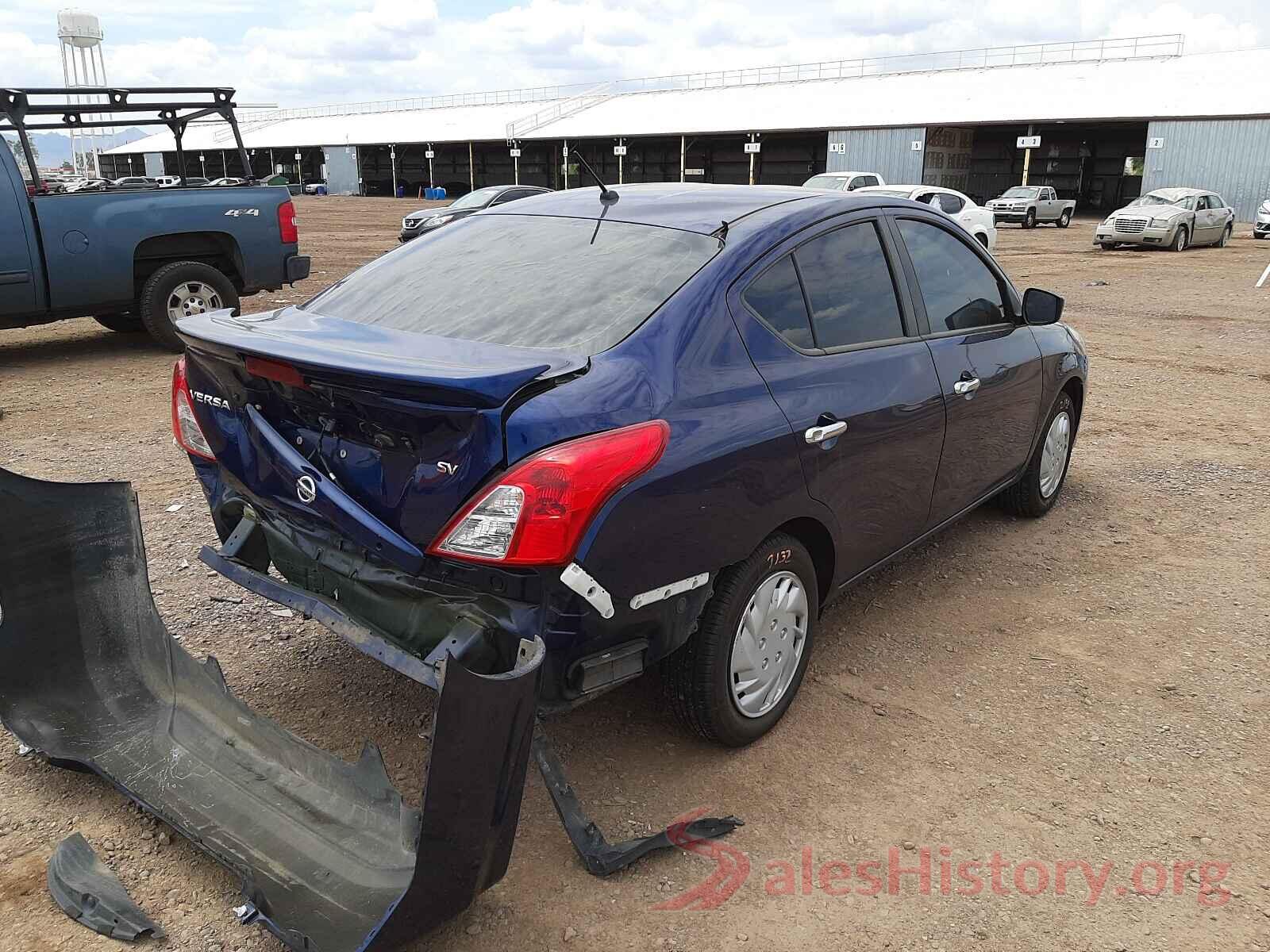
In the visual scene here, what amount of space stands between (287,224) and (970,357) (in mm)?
7868

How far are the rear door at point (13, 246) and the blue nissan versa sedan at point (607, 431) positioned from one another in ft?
20.1

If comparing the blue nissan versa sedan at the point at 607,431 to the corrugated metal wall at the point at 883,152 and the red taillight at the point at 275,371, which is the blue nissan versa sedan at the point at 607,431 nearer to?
the red taillight at the point at 275,371

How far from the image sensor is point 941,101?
41781 mm

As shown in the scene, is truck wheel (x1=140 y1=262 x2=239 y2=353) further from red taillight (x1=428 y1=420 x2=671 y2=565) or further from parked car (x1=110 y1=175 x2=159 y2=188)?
red taillight (x1=428 y1=420 x2=671 y2=565)

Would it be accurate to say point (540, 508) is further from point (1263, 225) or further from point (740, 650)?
point (1263, 225)

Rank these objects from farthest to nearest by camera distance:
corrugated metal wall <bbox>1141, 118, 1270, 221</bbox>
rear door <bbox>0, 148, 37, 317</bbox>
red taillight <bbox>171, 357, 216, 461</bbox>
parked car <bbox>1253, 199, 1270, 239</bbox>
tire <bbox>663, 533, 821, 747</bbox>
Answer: corrugated metal wall <bbox>1141, 118, 1270, 221</bbox>, parked car <bbox>1253, 199, 1270, 239</bbox>, rear door <bbox>0, 148, 37, 317</bbox>, red taillight <bbox>171, 357, 216, 461</bbox>, tire <bbox>663, 533, 821, 747</bbox>

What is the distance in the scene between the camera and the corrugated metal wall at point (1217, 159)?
34.3 m

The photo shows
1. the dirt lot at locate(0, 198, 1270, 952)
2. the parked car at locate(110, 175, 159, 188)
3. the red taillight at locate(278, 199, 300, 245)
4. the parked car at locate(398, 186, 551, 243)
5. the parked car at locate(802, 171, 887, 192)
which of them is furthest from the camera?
the parked car at locate(802, 171, 887, 192)

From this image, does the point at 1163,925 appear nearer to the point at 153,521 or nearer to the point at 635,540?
the point at 635,540

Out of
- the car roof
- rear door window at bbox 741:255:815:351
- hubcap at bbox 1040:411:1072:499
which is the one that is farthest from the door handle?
hubcap at bbox 1040:411:1072:499

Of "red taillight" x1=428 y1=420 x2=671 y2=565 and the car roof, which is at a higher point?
the car roof

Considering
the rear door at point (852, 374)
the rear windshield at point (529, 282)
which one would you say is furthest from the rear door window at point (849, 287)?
the rear windshield at point (529, 282)

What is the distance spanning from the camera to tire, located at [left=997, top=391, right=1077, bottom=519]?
17.0 feet

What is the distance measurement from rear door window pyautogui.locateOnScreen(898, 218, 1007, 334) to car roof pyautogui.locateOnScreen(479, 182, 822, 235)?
50 cm
